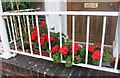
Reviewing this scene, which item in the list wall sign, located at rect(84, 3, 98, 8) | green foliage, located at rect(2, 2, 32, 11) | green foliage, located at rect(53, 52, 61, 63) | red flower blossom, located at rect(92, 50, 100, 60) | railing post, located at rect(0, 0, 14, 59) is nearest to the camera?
red flower blossom, located at rect(92, 50, 100, 60)

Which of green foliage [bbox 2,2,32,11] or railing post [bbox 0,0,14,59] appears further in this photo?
green foliage [bbox 2,2,32,11]

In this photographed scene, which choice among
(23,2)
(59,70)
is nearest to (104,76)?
(59,70)

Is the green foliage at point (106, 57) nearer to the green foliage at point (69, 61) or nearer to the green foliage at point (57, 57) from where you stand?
the green foliage at point (69, 61)

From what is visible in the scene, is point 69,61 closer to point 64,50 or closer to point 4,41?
point 64,50

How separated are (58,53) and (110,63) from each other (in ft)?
2.13

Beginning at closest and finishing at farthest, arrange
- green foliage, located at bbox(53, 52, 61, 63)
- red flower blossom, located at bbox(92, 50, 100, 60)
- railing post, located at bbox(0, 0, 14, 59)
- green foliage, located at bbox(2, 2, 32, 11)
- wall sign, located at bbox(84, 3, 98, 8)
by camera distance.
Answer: red flower blossom, located at bbox(92, 50, 100, 60)
green foliage, located at bbox(53, 52, 61, 63)
railing post, located at bbox(0, 0, 14, 59)
wall sign, located at bbox(84, 3, 98, 8)
green foliage, located at bbox(2, 2, 32, 11)

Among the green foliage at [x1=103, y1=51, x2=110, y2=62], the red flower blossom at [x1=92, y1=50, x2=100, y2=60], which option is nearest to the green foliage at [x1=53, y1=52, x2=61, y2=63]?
the red flower blossom at [x1=92, y1=50, x2=100, y2=60]

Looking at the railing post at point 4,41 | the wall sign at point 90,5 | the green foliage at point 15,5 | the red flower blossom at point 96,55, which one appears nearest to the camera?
the red flower blossom at point 96,55

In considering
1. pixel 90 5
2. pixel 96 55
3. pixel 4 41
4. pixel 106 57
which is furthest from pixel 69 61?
pixel 90 5

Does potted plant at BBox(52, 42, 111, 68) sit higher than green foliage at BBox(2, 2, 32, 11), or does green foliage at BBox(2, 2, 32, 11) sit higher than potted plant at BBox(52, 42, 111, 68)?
green foliage at BBox(2, 2, 32, 11)

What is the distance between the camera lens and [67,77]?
1562 millimetres

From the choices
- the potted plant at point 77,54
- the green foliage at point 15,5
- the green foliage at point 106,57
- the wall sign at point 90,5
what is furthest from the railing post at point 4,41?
the wall sign at point 90,5

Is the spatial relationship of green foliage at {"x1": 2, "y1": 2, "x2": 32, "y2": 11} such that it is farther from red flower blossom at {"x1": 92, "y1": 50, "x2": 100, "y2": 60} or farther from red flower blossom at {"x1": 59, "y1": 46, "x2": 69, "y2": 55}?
red flower blossom at {"x1": 92, "y1": 50, "x2": 100, "y2": 60}

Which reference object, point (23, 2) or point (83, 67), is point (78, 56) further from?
point (23, 2)
